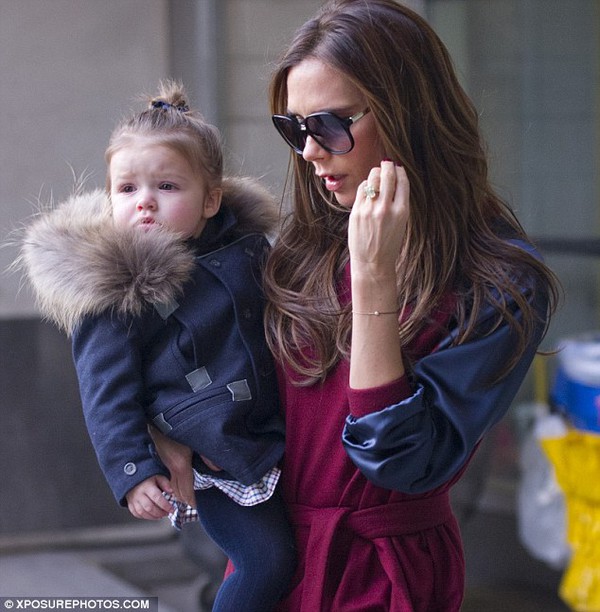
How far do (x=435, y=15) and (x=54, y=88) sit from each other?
171 cm

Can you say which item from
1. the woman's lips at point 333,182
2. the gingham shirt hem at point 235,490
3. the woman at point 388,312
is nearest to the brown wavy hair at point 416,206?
the woman at point 388,312

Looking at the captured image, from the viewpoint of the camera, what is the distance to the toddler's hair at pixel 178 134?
85.0 inches

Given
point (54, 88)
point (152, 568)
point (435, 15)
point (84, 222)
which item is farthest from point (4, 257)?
point (84, 222)

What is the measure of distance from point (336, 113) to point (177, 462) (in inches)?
27.4

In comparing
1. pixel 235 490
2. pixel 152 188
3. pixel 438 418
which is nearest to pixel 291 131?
pixel 152 188

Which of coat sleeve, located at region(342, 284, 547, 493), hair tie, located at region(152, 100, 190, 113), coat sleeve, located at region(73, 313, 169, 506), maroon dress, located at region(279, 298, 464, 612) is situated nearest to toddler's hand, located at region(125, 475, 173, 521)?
coat sleeve, located at region(73, 313, 169, 506)

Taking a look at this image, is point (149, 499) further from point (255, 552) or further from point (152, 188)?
point (152, 188)

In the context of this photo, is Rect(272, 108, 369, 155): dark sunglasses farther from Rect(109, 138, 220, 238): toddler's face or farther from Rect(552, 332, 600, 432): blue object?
A: Rect(552, 332, 600, 432): blue object

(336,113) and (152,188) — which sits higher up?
(336,113)

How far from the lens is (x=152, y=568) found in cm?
493

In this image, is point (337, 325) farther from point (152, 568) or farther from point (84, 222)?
point (152, 568)

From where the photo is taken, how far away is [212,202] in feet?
7.35

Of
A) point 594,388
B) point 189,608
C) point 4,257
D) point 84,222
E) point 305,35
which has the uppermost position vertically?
point 305,35

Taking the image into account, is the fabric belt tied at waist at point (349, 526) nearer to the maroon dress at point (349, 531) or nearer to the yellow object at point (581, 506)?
Answer: the maroon dress at point (349, 531)
